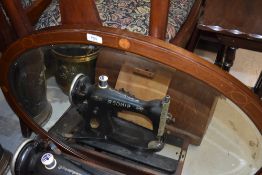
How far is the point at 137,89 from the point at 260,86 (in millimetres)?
616

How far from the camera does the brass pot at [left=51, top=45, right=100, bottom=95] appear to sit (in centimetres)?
86

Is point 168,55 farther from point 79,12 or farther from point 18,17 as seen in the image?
point 18,17

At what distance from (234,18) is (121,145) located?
552 mm

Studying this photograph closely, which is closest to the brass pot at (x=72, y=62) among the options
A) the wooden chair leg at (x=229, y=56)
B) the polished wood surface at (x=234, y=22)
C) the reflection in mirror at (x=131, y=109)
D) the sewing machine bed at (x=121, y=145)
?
the reflection in mirror at (x=131, y=109)

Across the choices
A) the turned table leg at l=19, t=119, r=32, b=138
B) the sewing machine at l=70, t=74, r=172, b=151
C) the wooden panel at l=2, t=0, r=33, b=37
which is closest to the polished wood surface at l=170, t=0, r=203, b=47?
the sewing machine at l=70, t=74, r=172, b=151

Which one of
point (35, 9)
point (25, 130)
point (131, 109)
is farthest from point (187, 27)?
point (25, 130)

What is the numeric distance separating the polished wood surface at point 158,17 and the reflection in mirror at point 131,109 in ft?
0.25

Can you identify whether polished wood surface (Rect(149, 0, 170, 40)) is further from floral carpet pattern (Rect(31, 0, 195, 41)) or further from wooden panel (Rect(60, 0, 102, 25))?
floral carpet pattern (Rect(31, 0, 195, 41))

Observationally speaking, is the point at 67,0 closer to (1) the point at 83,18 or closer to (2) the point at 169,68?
(1) the point at 83,18

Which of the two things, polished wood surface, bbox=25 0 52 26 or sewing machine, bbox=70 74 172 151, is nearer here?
sewing machine, bbox=70 74 172 151

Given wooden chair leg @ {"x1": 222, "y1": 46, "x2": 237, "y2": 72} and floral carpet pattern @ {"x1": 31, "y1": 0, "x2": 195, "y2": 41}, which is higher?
floral carpet pattern @ {"x1": 31, "y1": 0, "x2": 195, "y2": 41}

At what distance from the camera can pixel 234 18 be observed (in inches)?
41.1

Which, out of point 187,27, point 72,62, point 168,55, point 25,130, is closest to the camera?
point 168,55

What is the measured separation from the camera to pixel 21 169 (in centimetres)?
94
